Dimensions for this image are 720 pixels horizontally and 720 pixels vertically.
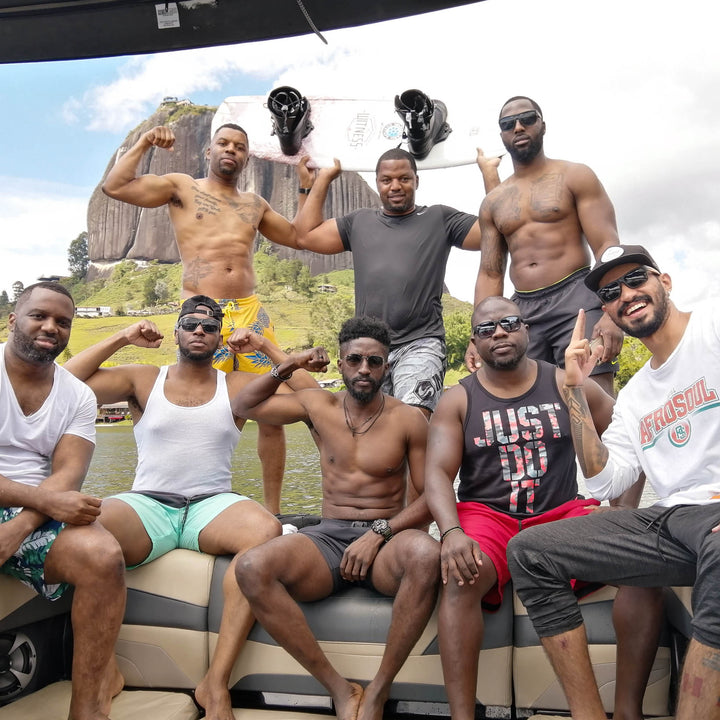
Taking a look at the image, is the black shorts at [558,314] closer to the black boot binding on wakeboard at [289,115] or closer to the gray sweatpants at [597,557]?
the gray sweatpants at [597,557]

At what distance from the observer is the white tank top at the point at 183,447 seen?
3.32 metres

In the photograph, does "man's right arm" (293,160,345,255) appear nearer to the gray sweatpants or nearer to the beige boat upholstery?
the beige boat upholstery

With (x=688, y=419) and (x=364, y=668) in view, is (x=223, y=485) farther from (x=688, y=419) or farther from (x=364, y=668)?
(x=688, y=419)

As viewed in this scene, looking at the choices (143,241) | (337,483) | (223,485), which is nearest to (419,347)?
(337,483)

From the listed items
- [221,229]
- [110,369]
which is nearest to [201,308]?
[110,369]

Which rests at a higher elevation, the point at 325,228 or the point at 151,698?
the point at 325,228

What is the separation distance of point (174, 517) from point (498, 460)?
5.16 ft

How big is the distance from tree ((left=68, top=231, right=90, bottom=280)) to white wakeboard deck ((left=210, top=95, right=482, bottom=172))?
87483mm

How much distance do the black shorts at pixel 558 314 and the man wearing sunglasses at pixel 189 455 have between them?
1230 mm

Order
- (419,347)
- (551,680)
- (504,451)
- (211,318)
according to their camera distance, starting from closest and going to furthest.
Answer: (551,680) < (504,451) < (211,318) < (419,347)

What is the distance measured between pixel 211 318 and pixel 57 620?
1.61 metres

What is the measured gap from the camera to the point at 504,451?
9.64 feet

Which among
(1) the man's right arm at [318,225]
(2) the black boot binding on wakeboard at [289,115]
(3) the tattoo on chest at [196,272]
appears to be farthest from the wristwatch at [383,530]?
(2) the black boot binding on wakeboard at [289,115]

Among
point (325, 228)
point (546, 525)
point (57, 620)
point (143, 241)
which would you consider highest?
point (143, 241)
